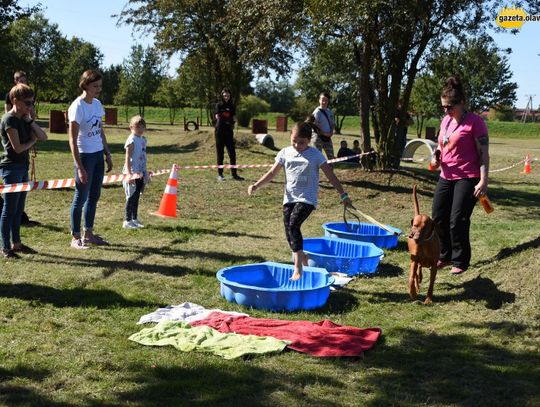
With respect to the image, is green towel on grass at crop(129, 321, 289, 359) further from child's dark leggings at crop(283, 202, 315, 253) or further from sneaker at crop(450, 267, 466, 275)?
sneaker at crop(450, 267, 466, 275)

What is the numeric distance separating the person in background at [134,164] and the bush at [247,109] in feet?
147

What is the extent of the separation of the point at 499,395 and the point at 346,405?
102 centimetres

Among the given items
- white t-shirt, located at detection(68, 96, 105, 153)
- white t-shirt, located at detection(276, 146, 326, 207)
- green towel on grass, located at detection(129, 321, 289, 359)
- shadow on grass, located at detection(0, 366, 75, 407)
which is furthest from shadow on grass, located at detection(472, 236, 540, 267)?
shadow on grass, located at detection(0, 366, 75, 407)

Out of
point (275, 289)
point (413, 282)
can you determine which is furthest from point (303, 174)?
point (413, 282)

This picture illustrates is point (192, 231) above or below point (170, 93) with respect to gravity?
below

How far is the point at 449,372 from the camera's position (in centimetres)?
452

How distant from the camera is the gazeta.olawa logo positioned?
1434cm

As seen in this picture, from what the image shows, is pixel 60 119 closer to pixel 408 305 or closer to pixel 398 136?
pixel 398 136

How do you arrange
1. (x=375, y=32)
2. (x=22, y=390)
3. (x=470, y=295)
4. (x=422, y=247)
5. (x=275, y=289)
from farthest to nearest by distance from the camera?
(x=375, y=32), (x=470, y=295), (x=422, y=247), (x=275, y=289), (x=22, y=390)

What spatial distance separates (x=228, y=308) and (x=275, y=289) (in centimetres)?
46

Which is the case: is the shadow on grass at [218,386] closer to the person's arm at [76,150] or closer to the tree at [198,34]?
the person's arm at [76,150]

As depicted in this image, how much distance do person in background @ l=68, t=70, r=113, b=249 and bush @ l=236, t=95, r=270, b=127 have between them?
46.3 meters

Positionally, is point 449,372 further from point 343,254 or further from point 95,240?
point 95,240

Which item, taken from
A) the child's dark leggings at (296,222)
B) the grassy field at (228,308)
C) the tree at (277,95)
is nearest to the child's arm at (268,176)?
the child's dark leggings at (296,222)
